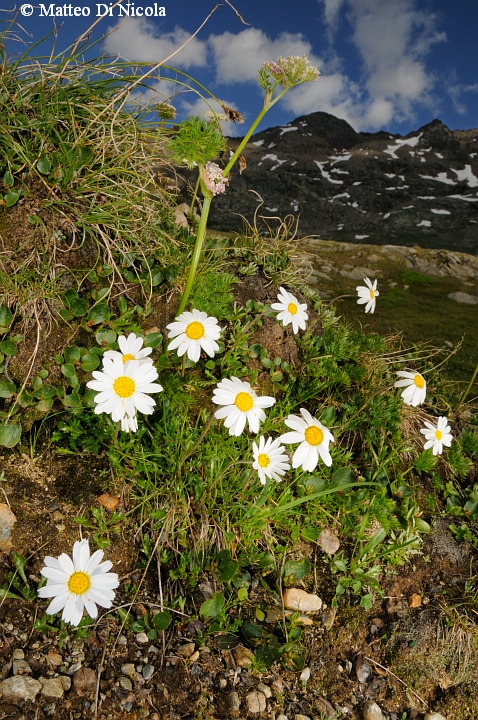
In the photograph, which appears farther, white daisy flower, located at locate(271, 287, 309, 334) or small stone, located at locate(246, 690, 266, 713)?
white daisy flower, located at locate(271, 287, 309, 334)

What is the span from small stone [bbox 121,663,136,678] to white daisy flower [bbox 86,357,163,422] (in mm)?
1101

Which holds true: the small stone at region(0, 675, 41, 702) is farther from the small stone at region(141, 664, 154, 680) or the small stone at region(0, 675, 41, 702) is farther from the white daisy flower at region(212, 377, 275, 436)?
the white daisy flower at region(212, 377, 275, 436)

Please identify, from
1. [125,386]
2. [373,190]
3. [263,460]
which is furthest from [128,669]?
[373,190]

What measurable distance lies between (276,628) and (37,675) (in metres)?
1.15

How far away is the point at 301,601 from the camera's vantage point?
265 centimetres

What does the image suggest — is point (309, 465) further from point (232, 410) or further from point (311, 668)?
point (311, 668)

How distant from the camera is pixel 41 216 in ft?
10.0

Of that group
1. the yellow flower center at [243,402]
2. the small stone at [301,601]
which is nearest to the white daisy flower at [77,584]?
the yellow flower center at [243,402]

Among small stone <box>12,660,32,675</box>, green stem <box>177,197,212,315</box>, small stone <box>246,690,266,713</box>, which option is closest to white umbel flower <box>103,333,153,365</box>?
green stem <box>177,197,212,315</box>

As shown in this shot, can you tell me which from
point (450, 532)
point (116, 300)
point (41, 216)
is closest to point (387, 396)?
point (450, 532)

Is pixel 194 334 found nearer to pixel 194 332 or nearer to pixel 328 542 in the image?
pixel 194 332

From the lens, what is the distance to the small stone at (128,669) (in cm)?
215

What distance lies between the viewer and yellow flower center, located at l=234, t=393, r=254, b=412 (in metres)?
2.32

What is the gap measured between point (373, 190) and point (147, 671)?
16619cm
